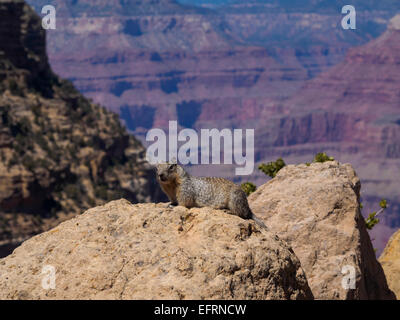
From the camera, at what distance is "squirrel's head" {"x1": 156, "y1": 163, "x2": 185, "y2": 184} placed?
13.6m

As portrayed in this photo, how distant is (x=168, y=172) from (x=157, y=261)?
8.64 ft

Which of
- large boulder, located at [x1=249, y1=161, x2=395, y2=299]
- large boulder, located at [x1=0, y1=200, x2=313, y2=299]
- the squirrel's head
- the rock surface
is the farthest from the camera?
the rock surface

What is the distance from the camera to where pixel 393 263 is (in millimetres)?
20484

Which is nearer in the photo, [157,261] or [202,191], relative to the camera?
[157,261]

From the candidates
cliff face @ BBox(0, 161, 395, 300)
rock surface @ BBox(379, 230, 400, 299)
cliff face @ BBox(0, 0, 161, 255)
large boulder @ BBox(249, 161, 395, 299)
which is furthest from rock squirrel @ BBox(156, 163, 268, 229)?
cliff face @ BBox(0, 0, 161, 255)

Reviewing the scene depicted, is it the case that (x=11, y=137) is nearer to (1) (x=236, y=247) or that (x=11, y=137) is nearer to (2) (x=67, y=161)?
(2) (x=67, y=161)

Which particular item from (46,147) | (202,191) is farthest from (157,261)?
(46,147)

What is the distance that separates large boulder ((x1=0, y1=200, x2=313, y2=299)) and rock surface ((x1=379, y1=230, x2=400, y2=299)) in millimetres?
7567

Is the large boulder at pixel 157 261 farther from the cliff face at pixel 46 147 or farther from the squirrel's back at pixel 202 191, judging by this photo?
the cliff face at pixel 46 147

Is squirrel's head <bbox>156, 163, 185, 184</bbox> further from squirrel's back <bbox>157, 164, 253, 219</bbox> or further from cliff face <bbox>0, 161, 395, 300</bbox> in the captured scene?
cliff face <bbox>0, 161, 395, 300</bbox>

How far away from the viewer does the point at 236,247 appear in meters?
11.6

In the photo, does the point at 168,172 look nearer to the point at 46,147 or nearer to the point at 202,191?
the point at 202,191
